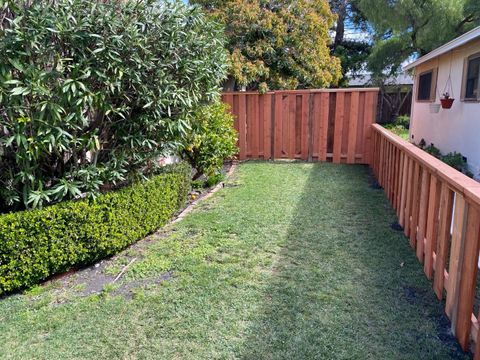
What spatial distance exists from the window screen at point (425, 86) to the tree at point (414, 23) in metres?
2.76

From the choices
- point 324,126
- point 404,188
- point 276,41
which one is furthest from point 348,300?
point 276,41

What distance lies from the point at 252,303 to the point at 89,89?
84.5 inches

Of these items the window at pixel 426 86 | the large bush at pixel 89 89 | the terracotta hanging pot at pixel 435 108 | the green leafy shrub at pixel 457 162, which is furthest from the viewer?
the window at pixel 426 86

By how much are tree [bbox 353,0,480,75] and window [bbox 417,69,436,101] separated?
8.89 feet

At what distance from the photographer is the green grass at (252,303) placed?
224 cm

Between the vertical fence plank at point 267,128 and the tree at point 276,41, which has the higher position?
the tree at point 276,41

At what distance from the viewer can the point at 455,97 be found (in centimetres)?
775

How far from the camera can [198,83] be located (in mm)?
3930

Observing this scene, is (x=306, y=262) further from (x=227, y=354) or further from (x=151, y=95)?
(x=151, y=95)

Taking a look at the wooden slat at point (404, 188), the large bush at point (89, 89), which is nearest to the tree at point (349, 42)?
the wooden slat at point (404, 188)

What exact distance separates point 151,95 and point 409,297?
2778 mm

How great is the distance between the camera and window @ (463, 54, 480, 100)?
6727 mm

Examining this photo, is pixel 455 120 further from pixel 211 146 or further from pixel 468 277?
pixel 468 277

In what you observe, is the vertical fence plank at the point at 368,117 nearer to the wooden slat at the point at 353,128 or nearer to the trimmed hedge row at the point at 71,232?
the wooden slat at the point at 353,128
